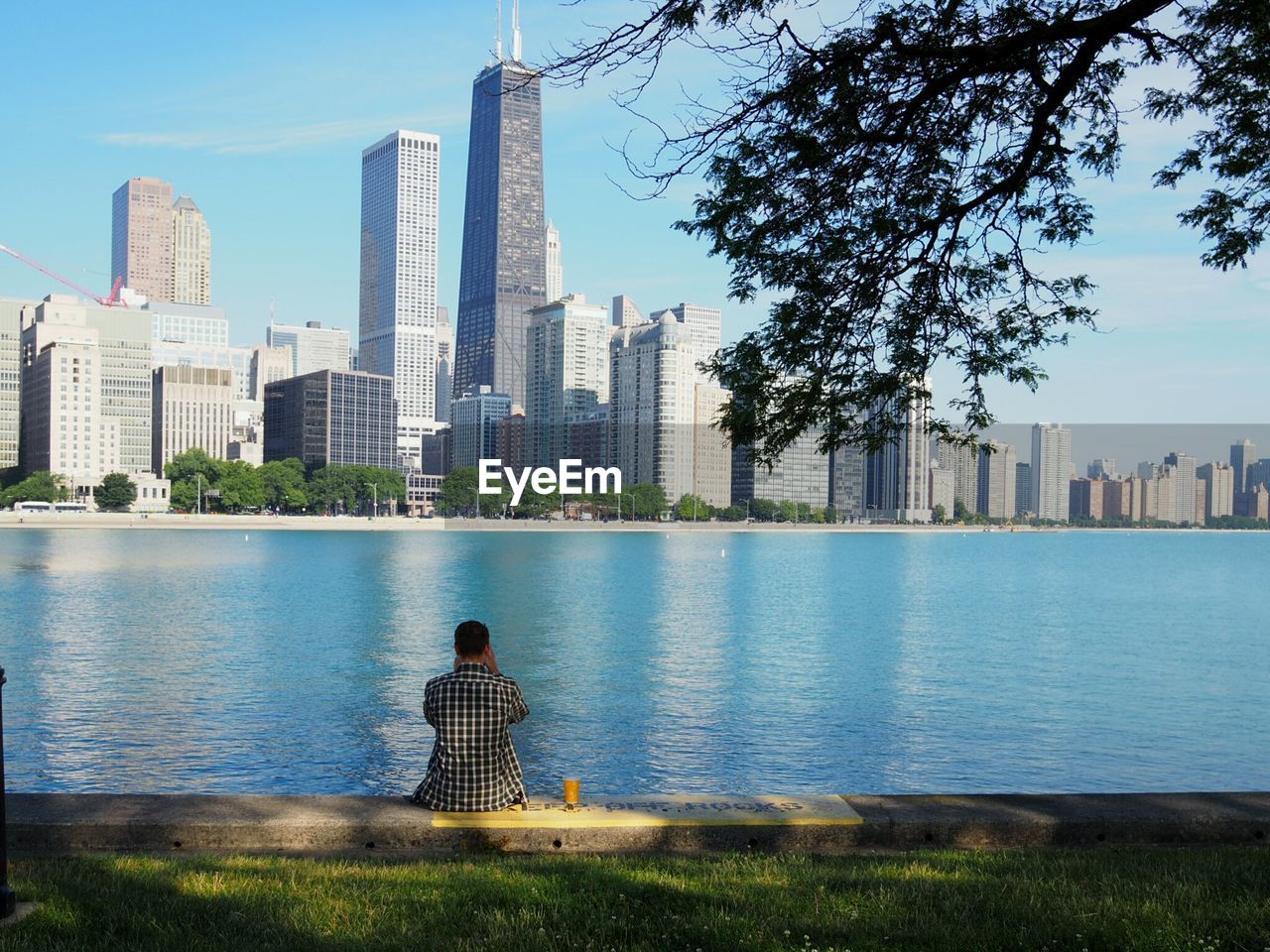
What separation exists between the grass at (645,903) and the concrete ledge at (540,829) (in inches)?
24.7

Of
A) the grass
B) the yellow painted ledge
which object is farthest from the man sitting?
the grass

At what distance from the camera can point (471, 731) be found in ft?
32.7

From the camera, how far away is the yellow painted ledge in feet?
31.4

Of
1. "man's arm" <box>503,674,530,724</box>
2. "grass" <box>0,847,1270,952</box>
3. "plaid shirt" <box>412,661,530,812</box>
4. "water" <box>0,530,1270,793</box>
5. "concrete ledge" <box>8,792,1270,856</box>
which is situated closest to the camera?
"grass" <box>0,847,1270,952</box>

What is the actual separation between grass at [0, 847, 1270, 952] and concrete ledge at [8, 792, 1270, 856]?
626 mm

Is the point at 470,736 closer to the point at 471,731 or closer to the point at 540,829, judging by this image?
the point at 471,731

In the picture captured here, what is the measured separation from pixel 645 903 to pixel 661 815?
7.62ft

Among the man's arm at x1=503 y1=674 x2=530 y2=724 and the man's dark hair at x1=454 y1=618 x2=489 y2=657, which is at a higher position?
the man's dark hair at x1=454 y1=618 x2=489 y2=657

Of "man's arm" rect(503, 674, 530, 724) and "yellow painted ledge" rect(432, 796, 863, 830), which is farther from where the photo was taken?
"man's arm" rect(503, 674, 530, 724)

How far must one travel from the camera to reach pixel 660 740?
23797 mm

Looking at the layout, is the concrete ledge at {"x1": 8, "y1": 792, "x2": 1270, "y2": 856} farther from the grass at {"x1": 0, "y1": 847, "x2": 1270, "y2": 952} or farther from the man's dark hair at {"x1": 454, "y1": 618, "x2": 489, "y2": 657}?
the man's dark hair at {"x1": 454, "y1": 618, "x2": 489, "y2": 657}

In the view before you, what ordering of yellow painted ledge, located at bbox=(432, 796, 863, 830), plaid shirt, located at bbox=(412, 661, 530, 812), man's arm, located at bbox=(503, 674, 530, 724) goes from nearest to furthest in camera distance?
yellow painted ledge, located at bbox=(432, 796, 863, 830)
plaid shirt, located at bbox=(412, 661, 530, 812)
man's arm, located at bbox=(503, 674, 530, 724)

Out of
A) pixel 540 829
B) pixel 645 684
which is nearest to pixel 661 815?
pixel 540 829

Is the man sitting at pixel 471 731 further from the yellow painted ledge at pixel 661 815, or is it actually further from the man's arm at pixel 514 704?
the yellow painted ledge at pixel 661 815
